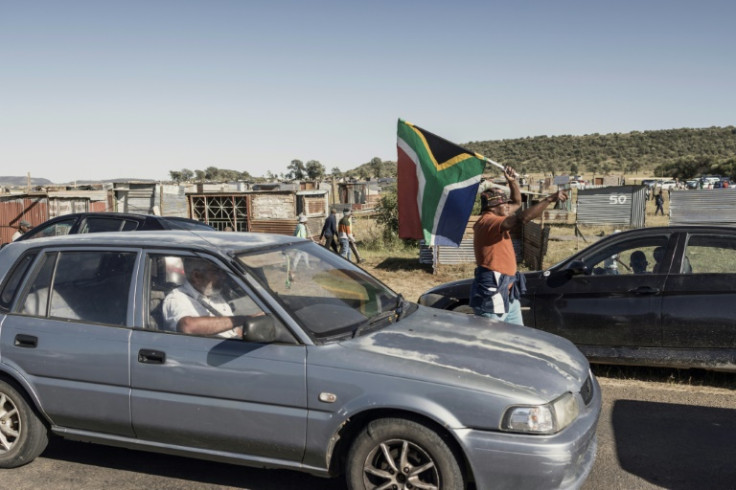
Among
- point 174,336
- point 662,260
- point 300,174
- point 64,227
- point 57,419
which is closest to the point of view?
point 174,336

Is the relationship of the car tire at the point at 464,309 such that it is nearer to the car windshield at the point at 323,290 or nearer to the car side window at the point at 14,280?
the car windshield at the point at 323,290

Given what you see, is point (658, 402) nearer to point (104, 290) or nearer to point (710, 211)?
point (104, 290)

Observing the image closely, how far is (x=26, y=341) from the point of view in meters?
4.11

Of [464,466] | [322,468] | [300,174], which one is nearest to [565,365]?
[464,466]

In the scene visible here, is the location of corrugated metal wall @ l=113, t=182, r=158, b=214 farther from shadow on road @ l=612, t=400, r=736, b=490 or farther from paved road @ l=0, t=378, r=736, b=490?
shadow on road @ l=612, t=400, r=736, b=490

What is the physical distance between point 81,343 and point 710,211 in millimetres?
24204

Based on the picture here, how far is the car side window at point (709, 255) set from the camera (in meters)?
5.91

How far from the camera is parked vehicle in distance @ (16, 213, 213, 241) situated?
8941 millimetres

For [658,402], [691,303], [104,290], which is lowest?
[658,402]

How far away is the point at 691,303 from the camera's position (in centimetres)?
581

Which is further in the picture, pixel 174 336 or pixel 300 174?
pixel 300 174

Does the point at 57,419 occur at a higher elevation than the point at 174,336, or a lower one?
lower

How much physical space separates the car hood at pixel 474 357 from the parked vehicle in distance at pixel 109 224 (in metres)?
5.86

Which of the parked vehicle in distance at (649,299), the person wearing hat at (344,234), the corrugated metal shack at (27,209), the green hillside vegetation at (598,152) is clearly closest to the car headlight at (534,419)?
the parked vehicle in distance at (649,299)
